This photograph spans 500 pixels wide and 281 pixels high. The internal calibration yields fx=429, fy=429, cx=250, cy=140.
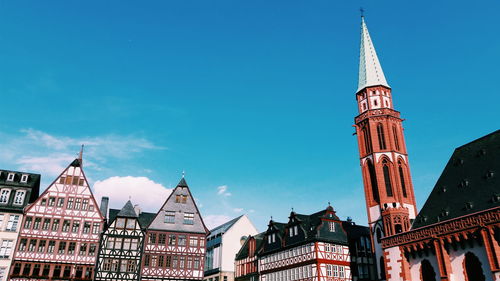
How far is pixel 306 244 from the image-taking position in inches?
1998

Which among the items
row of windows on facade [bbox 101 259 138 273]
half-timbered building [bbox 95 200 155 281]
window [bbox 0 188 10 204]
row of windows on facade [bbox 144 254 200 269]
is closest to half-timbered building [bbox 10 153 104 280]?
half-timbered building [bbox 95 200 155 281]

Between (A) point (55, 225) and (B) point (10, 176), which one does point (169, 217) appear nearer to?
(A) point (55, 225)

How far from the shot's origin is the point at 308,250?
50.2 meters

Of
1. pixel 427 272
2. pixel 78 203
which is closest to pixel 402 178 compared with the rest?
pixel 427 272

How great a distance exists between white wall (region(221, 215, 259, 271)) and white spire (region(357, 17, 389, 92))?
90.6ft

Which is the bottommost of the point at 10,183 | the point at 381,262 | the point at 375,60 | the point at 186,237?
the point at 381,262

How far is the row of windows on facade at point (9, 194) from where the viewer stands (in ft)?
150

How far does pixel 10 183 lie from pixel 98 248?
472 inches

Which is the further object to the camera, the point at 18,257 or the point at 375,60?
the point at 375,60

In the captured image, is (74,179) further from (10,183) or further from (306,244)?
(306,244)

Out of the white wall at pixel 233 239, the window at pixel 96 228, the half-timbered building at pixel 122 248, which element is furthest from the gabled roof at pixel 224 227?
the window at pixel 96 228

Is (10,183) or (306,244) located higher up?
(10,183)

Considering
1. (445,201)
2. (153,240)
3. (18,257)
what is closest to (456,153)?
(445,201)

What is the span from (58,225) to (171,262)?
42.1 ft
